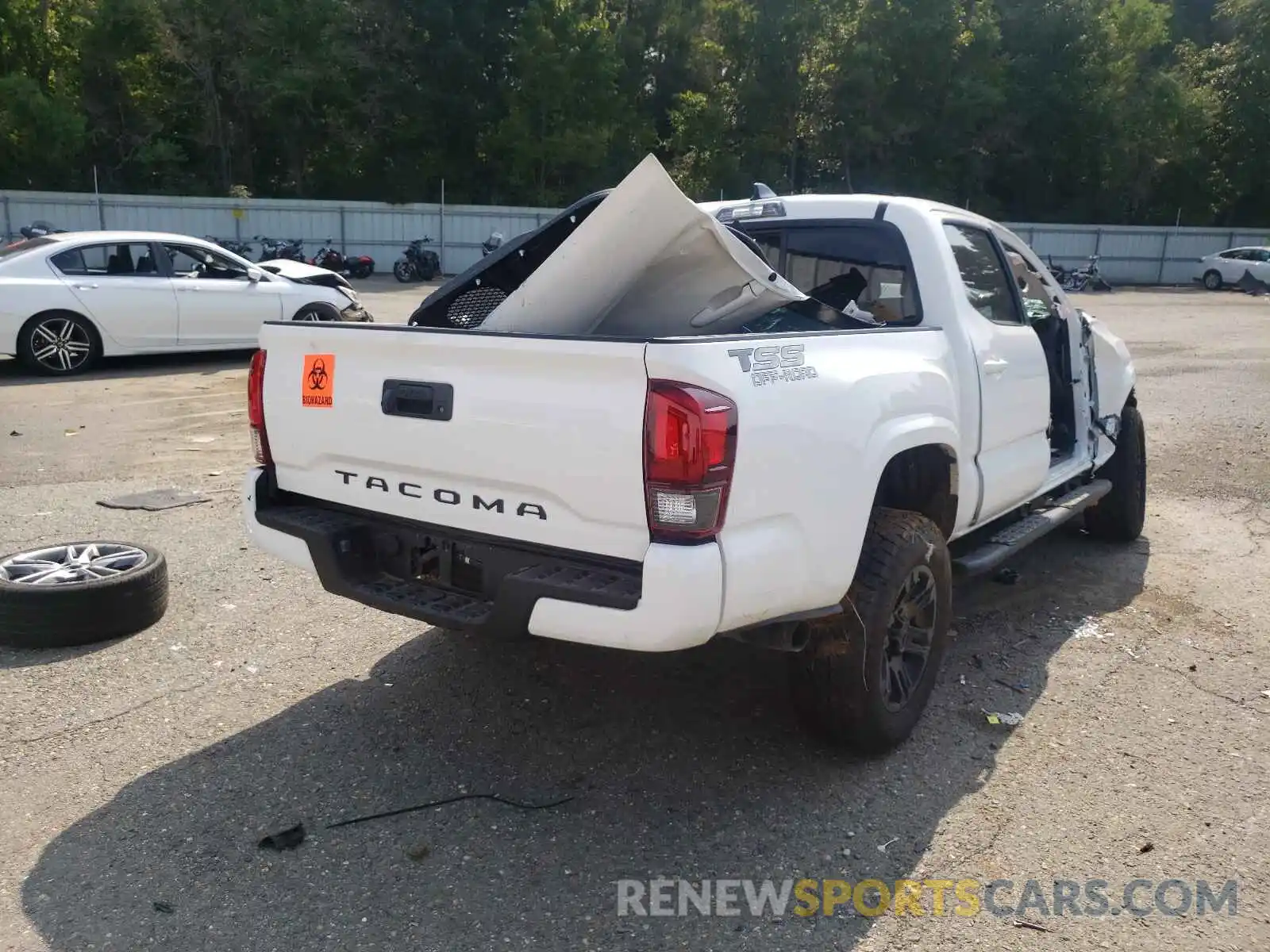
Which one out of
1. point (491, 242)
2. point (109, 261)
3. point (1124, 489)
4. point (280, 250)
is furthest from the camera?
point (491, 242)

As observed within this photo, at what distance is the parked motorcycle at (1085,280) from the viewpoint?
104 feet

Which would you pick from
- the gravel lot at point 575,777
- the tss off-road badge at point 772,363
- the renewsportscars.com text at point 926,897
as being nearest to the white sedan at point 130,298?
the gravel lot at point 575,777

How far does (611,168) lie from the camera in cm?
3891

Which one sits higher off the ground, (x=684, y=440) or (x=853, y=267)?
(x=853, y=267)

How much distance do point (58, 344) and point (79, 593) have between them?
25.8 feet

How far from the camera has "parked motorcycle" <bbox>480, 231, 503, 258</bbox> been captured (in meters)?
28.6

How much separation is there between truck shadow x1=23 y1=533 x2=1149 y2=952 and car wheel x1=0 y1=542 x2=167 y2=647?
3.56 ft

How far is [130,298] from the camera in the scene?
450 inches

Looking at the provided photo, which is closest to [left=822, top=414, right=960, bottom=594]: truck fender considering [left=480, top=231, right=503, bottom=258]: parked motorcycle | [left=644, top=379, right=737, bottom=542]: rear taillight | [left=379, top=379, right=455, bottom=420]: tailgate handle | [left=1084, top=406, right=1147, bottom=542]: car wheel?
[left=644, top=379, right=737, bottom=542]: rear taillight

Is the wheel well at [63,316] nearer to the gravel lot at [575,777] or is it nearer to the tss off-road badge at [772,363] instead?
the gravel lot at [575,777]

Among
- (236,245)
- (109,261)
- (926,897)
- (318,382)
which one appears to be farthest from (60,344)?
(236,245)

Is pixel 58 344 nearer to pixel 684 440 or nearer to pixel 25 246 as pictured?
pixel 25 246

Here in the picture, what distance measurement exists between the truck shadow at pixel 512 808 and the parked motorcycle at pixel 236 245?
23189 mm

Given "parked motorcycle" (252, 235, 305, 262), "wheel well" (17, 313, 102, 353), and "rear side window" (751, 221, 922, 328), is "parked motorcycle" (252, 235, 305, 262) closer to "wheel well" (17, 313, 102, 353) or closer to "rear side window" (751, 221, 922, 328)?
"wheel well" (17, 313, 102, 353)
